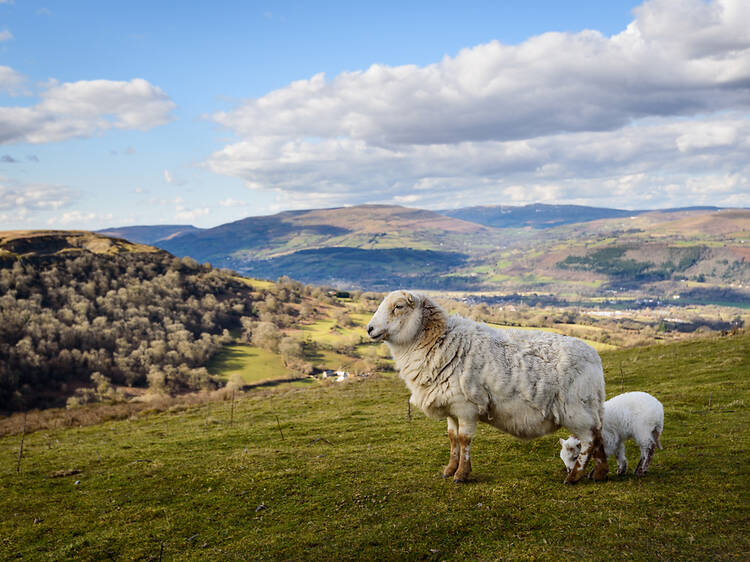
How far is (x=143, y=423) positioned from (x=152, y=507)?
69.0ft

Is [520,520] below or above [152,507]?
above

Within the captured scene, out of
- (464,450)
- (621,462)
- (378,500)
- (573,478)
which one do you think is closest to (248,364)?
(378,500)

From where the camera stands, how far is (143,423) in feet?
93.3

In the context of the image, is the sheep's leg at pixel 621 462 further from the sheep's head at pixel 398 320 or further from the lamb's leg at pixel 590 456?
the sheep's head at pixel 398 320

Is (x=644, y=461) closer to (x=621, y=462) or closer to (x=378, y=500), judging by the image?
(x=621, y=462)

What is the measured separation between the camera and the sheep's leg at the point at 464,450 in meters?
9.50

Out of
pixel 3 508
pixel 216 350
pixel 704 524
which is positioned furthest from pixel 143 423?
pixel 216 350

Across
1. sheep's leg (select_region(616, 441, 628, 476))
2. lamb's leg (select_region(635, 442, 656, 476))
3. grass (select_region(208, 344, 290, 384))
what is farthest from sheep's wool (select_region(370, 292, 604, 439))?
grass (select_region(208, 344, 290, 384))

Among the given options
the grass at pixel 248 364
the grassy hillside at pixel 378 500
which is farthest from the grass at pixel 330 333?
the grassy hillside at pixel 378 500

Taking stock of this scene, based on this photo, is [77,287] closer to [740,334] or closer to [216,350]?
[216,350]

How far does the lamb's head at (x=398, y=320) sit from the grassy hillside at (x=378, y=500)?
3.23m

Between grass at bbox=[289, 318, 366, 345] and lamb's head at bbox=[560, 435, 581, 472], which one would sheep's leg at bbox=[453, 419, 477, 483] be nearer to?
lamb's head at bbox=[560, 435, 581, 472]

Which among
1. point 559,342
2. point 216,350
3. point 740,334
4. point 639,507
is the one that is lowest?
point 216,350

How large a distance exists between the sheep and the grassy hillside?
3.71 feet
